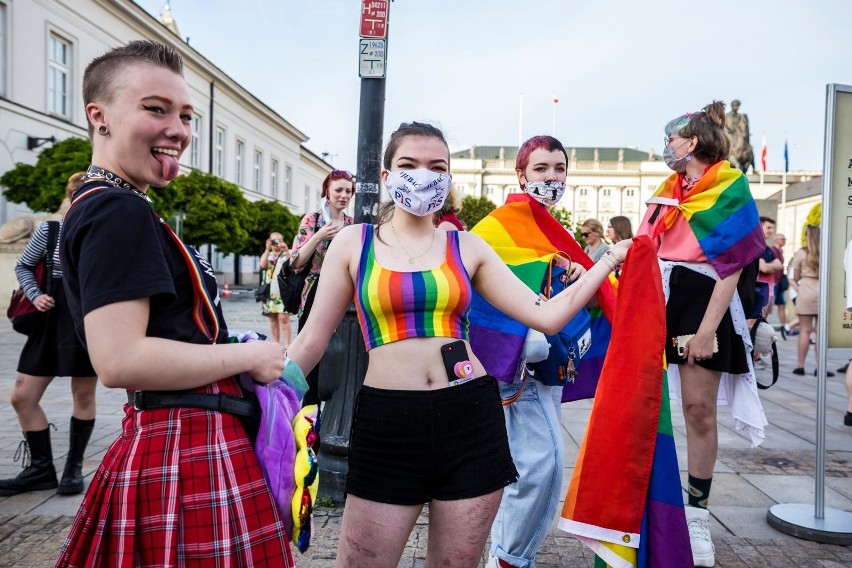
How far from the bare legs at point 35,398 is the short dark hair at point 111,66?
324cm

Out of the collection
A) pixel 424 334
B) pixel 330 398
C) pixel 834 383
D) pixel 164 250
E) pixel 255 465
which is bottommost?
pixel 834 383

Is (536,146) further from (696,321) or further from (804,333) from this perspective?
(804,333)

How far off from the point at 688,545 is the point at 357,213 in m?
2.70

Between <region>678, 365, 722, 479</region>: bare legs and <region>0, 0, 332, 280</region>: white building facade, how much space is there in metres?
22.7

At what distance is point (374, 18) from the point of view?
4.65 metres

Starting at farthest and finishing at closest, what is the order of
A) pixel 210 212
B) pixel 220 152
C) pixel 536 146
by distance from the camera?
pixel 220 152, pixel 210 212, pixel 536 146

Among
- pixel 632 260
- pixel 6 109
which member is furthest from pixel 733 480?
pixel 6 109

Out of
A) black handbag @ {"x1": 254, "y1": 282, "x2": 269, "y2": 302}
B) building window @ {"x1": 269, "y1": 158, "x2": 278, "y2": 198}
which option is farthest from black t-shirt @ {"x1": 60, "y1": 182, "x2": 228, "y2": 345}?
building window @ {"x1": 269, "y1": 158, "x2": 278, "y2": 198}

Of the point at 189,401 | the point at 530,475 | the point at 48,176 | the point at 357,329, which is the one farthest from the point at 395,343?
the point at 48,176

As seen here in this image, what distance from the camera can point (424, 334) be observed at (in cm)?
Answer: 209

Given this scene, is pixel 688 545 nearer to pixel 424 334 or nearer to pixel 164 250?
pixel 424 334

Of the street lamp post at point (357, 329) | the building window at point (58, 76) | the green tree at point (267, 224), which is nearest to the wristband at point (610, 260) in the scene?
the street lamp post at point (357, 329)

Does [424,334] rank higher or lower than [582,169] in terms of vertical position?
lower

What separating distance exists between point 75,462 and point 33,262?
1.29 m
